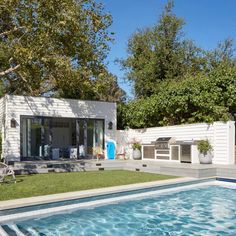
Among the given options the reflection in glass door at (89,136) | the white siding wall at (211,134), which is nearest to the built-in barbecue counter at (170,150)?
the white siding wall at (211,134)

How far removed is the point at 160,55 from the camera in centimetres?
2398

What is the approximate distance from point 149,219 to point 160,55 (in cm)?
1856

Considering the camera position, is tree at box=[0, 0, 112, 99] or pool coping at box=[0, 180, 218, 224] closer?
pool coping at box=[0, 180, 218, 224]

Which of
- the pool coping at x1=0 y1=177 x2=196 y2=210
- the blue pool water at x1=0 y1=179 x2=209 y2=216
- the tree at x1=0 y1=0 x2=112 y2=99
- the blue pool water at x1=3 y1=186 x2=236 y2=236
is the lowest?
the blue pool water at x1=3 y1=186 x2=236 y2=236

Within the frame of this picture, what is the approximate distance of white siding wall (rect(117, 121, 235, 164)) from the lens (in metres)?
13.2

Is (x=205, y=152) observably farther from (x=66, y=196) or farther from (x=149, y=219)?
(x=66, y=196)

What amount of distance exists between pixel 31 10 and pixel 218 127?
916 cm

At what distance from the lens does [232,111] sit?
14.1 m

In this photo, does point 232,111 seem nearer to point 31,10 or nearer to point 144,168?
point 144,168

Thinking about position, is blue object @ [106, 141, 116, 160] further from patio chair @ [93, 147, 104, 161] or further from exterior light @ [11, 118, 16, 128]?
exterior light @ [11, 118, 16, 128]

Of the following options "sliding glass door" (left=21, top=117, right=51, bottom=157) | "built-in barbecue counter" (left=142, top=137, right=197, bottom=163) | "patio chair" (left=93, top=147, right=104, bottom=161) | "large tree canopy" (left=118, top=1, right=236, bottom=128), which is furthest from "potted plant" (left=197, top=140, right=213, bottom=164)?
"sliding glass door" (left=21, top=117, right=51, bottom=157)

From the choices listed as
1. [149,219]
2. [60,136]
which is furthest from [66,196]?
[60,136]

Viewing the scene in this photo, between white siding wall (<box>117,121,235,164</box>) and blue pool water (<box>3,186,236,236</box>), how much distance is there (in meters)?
4.64

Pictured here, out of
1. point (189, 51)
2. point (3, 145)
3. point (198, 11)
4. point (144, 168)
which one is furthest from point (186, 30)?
point (3, 145)
